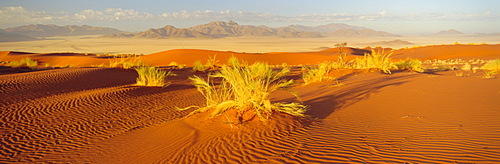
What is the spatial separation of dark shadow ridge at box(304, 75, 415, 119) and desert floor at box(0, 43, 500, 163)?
0.08 ft

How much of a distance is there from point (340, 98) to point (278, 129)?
129 inches

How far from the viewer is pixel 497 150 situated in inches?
151

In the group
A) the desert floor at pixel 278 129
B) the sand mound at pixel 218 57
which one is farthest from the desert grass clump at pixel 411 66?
the sand mound at pixel 218 57

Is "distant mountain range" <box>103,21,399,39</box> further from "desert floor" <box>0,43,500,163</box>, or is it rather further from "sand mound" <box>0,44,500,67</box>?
"desert floor" <box>0,43,500,163</box>

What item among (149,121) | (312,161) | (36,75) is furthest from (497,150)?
(36,75)

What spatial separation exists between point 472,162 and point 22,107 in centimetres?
946

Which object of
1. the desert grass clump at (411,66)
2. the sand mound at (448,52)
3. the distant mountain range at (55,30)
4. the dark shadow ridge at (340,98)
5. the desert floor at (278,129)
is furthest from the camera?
the distant mountain range at (55,30)

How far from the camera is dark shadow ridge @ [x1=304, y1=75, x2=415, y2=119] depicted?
6621 mm

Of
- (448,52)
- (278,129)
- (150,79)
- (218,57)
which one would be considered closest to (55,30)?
(218,57)

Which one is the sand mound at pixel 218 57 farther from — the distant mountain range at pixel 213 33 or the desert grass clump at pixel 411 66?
the distant mountain range at pixel 213 33

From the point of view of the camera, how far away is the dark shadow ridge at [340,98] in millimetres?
6621

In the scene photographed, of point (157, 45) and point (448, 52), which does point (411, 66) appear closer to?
point (448, 52)

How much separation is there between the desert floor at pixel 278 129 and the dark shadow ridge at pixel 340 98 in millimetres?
24

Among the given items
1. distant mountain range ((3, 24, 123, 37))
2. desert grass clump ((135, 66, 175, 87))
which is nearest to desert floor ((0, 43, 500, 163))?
desert grass clump ((135, 66, 175, 87))
